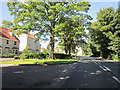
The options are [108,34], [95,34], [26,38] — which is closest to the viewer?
[108,34]

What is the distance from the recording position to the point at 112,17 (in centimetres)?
3603

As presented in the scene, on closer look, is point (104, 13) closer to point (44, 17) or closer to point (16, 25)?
→ point (44, 17)

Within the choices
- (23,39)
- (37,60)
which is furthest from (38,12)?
(23,39)

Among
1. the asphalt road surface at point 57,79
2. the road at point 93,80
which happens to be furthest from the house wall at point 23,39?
the road at point 93,80

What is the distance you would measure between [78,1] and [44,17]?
6.55 metres

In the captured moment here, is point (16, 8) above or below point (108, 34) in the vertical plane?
above

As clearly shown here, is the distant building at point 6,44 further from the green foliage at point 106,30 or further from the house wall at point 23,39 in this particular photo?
the green foliage at point 106,30

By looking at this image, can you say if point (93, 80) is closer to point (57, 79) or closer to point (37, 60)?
point (57, 79)

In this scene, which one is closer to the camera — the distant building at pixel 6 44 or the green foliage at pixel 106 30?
the green foliage at pixel 106 30

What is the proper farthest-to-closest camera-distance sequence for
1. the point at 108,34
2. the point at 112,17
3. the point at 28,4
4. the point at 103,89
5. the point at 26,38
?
the point at 26,38 → the point at 112,17 → the point at 108,34 → the point at 28,4 → the point at 103,89

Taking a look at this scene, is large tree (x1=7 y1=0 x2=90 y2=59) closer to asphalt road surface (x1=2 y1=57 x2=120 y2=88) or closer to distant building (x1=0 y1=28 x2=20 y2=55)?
asphalt road surface (x1=2 y1=57 x2=120 y2=88)

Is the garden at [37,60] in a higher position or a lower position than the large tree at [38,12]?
lower

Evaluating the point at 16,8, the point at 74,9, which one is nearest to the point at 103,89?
the point at 74,9

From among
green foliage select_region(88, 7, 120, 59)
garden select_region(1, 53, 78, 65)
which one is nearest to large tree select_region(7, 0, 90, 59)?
garden select_region(1, 53, 78, 65)
